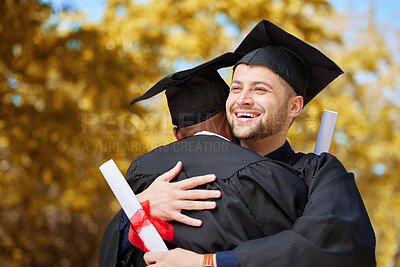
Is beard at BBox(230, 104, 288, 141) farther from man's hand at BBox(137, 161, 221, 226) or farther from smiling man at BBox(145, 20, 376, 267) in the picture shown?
man's hand at BBox(137, 161, 221, 226)

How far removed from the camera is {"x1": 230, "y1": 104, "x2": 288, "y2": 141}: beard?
210cm

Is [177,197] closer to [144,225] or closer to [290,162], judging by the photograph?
[144,225]

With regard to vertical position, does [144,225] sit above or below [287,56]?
below

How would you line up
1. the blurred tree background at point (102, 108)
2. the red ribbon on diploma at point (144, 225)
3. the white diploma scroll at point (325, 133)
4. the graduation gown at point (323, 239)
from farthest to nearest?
the blurred tree background at point (102, 108) < the white diploma scroll at point (325, 133) < the red ribbon on diploma at point (144, 225) < the graduation gown at point (323, 239)

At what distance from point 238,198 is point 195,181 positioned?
0.66ft

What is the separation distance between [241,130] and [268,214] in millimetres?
550

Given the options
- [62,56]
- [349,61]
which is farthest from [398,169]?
[62,56]

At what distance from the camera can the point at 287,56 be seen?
7.30 feet

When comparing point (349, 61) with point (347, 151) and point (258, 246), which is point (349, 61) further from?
point (258, 246)

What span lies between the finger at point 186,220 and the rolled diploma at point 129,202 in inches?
4.4

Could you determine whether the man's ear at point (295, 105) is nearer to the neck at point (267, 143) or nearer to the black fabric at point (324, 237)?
the neck at point (267, 143)

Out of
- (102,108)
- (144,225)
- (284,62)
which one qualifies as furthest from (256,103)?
(102,108)

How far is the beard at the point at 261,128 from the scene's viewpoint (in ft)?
6.90

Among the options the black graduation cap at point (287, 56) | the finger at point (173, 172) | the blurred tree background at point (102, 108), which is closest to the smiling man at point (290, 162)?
the black graduation cap at point (287, 56)
